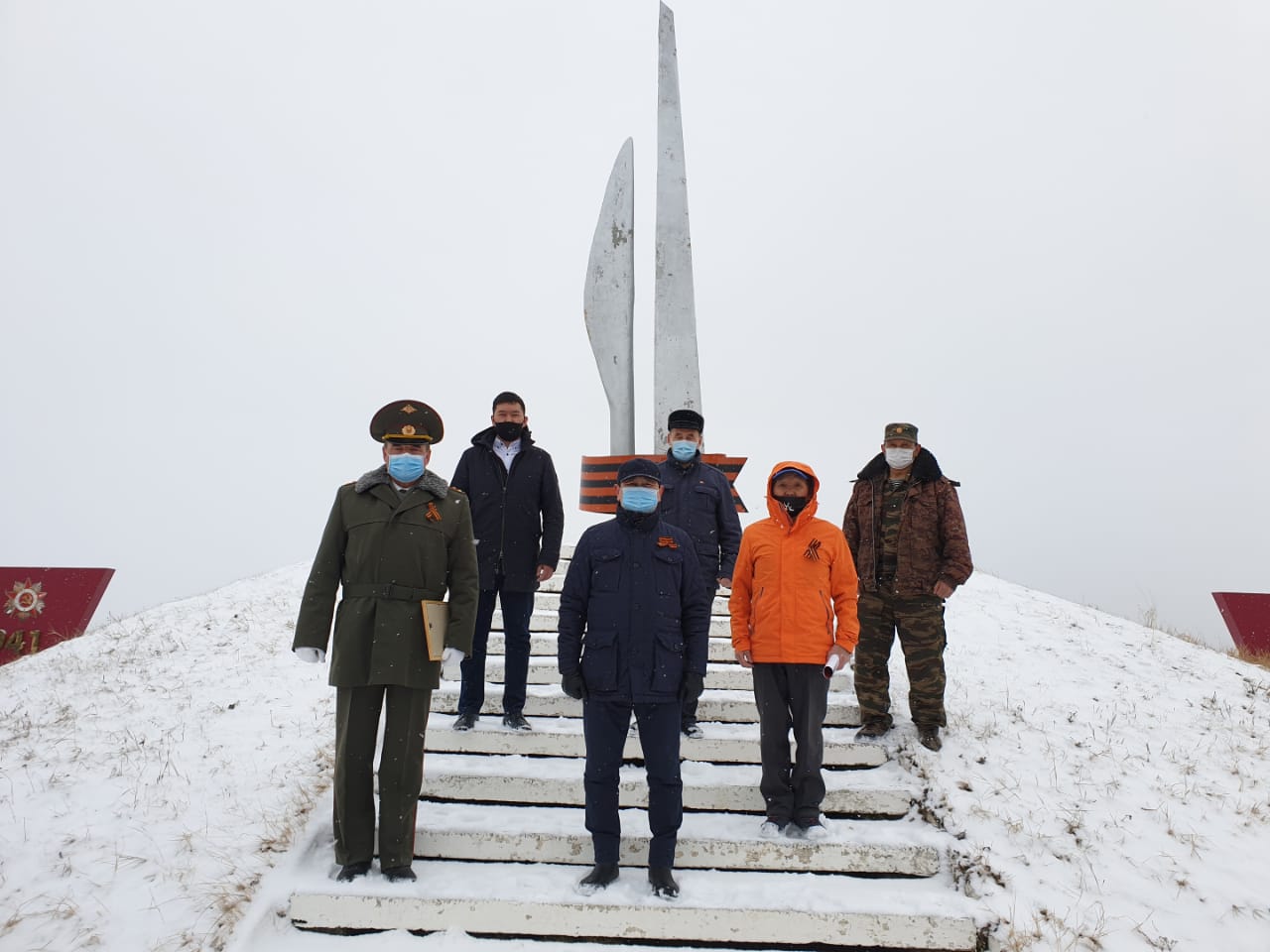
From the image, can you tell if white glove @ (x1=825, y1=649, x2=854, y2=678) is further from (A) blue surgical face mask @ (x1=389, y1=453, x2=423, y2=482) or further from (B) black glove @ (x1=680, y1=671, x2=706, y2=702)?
(A) blue surgical face mask @ (x1=389, y1=453, x2=423, y2=482)

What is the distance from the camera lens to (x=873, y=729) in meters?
4.48

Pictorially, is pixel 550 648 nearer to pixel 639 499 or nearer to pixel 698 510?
pixel 698 510

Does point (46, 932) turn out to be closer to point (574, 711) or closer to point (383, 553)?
point (383, 553)

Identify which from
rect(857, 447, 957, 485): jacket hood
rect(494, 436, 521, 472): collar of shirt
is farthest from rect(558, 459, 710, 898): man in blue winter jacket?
rect(857, 447, 957, 485): jacket hood

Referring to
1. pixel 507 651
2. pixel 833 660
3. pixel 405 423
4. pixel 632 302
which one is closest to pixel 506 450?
pixel 405 423

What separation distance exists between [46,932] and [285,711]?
1919 mm

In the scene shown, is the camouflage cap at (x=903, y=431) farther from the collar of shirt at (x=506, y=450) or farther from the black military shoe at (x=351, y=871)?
the black military shoe at (x=351, y=871)

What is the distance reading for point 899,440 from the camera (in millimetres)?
4480

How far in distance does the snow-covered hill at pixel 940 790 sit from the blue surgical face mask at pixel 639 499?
197 centimetres

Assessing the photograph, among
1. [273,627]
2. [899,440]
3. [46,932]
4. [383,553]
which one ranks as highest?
[899,440]

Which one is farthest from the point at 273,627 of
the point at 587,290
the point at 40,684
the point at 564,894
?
the point at 587,290

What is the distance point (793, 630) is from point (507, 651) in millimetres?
1757

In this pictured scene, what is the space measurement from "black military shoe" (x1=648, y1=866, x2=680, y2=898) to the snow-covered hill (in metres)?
0.83

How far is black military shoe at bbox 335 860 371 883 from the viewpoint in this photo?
131 inches
